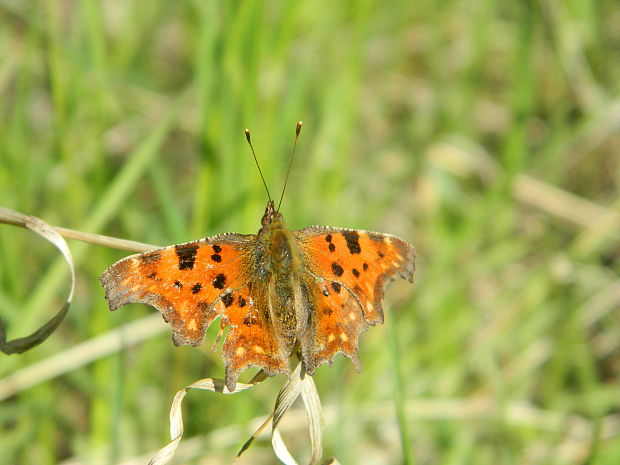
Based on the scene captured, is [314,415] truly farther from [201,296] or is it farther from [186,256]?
[186,256]

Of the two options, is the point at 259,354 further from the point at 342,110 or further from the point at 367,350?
the point at 342,110

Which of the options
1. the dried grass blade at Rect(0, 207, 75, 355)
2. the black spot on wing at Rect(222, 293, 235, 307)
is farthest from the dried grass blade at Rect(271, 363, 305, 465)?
the dried grass blade at Rect(0, 207, 75, 355)

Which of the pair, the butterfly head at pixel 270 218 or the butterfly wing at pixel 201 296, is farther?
the butterfly head at pixel 270 218

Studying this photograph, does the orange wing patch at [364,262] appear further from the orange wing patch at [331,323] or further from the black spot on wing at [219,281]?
the black spot on wing at [219,281]

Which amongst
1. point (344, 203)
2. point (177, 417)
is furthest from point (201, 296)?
point (344, 203)

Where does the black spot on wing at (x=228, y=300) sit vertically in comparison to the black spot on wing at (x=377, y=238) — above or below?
below

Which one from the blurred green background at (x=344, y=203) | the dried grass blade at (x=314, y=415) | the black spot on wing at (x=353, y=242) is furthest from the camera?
the blurred green background at (x=344, y=203)

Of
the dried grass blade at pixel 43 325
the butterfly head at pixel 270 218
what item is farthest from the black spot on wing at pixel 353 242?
the dried grass blade at pixel 43 325

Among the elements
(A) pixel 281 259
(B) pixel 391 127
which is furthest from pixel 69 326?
(B) pixel 391 127
